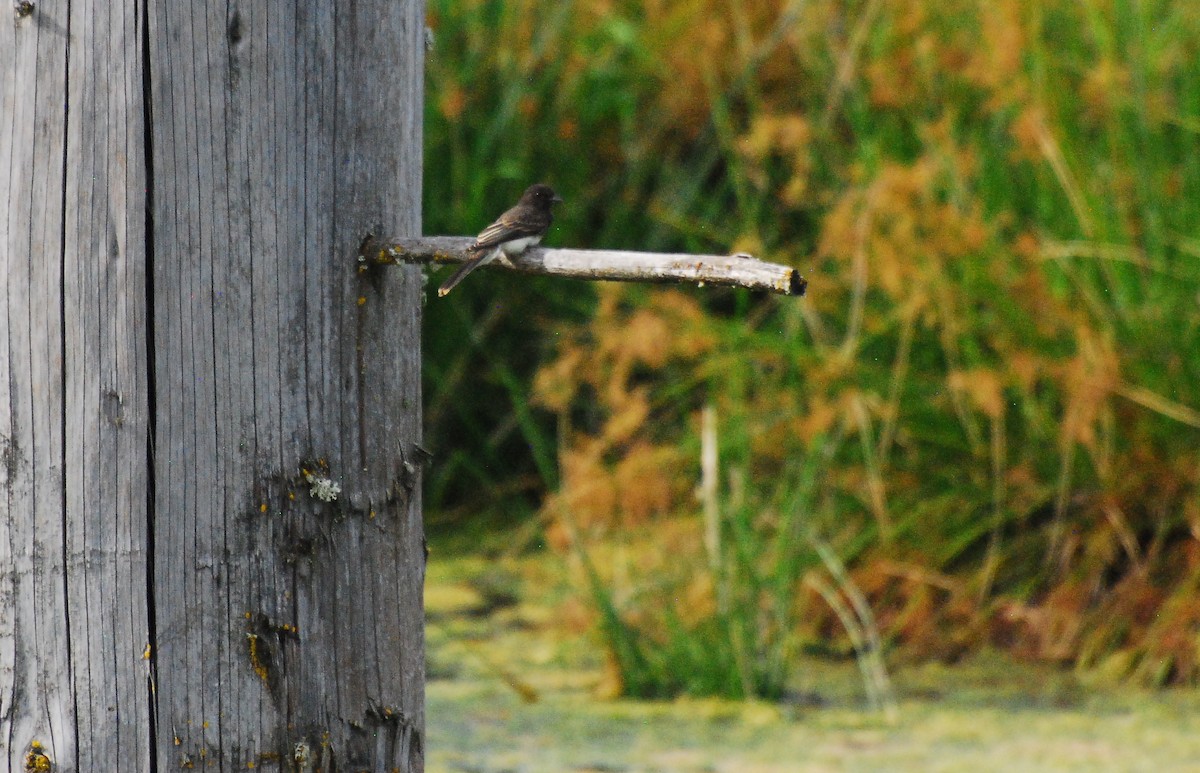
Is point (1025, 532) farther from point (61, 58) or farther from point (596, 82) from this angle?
point (61, 58)

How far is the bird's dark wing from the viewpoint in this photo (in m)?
1.87

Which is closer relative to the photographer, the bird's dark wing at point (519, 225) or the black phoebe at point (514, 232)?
the black phoebe at point (514, 232)

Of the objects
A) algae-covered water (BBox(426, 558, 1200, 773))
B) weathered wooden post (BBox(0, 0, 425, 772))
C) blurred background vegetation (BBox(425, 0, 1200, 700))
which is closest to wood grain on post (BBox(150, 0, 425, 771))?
weathered wooden post (BBox(0, 0, 425, 772))

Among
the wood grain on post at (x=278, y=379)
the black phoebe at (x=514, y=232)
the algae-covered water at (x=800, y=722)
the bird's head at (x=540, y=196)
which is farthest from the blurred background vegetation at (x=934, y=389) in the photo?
the wood grain on post at (x=278, y=379)

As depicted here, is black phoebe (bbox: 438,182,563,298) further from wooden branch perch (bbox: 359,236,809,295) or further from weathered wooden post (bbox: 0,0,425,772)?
weathered wooden post (bbox: 0,0,425,772)

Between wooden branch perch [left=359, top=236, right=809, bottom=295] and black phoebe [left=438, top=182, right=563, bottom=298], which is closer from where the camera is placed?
wooden branch perch [left=359, top=236, right=809, bottom=295]

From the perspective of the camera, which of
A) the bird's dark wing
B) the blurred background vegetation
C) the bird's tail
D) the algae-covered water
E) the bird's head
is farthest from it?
the blurred background vegetation

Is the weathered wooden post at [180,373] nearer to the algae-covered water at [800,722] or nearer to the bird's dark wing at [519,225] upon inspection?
the bird's dark wing at [519,225]

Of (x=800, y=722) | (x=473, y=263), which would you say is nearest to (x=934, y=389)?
(x=800, y=722)

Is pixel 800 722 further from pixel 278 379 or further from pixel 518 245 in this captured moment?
pixel 278 379

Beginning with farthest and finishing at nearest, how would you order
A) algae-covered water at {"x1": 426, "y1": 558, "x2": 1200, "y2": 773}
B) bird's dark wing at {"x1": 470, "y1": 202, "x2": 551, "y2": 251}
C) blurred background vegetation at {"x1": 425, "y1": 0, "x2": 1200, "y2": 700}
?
blurred background vegetation at {"x1": 425, "y1": 0, "x2": 1200, "y2": 700} → algae-covered water at {"x1": 426, "y1": 558, "x2": 1200, "y2": 773} → bird's dark wing at {"x1": 470, "y1": 202, "x2": 551, "y2": 251}

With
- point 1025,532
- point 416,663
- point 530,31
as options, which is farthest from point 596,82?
point 416,663

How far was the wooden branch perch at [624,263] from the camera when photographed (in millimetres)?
1334

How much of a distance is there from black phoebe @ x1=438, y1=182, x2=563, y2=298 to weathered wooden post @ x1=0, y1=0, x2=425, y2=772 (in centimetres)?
20
